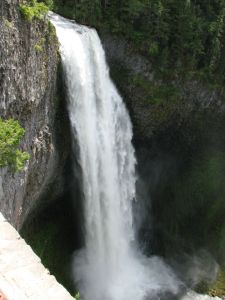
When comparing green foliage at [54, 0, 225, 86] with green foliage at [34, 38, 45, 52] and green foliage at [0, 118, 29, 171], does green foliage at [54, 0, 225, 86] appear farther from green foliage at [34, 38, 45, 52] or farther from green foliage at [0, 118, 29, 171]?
green foliage at [0, 118, 29, 171]

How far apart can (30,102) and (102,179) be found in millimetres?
5888

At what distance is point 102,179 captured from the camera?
1672cm

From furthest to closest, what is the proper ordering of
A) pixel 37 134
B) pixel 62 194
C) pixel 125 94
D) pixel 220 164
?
pixel 220 164
pixel 125 94
pixel 62 194
pixel 37 134

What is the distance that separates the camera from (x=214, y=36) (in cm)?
1980

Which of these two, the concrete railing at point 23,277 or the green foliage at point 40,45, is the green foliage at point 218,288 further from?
the concrete railing at point 23,277

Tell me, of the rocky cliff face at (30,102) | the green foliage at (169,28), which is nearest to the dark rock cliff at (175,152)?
the green foliage at (169,28)

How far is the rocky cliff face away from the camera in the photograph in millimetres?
9984

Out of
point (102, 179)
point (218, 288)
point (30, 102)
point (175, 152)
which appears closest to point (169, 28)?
point (175, 152)

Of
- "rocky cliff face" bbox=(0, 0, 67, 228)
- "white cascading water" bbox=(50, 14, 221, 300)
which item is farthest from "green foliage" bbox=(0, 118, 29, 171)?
"white cascading water" bbox=(50, 14, 221, 300)

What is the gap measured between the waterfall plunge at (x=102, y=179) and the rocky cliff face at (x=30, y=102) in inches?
38.7

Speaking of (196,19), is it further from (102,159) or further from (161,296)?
(161,296)

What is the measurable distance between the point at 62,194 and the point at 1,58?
9265 millimetres

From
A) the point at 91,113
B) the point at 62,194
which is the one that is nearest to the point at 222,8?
the point at 91,113

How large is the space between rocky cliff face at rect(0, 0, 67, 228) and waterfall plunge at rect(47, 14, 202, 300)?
0.98 metres
